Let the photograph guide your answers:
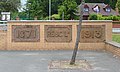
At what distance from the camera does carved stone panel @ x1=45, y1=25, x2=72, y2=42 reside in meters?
18.4

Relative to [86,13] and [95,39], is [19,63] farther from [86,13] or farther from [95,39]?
[86,13]

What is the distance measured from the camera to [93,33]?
18.5m

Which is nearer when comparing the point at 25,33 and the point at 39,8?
the point at 25,33

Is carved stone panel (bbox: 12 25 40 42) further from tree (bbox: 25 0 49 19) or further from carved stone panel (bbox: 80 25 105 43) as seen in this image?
tree (bbox: 25 0 49 19)

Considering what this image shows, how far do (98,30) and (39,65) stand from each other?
740 centimetres

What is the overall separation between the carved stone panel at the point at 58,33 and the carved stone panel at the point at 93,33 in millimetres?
785

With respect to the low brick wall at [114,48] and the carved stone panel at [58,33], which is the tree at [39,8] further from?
the low brick wall at [114,48]

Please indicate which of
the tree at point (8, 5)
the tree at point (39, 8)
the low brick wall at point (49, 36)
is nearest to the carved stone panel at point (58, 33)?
the low brick wall at point (49, 36)

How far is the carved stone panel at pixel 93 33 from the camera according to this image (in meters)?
18.4

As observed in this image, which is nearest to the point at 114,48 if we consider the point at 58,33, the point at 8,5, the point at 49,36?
the point at 58,33

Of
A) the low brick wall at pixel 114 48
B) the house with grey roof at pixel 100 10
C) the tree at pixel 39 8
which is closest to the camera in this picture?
the low brick wall at pixel 114 48

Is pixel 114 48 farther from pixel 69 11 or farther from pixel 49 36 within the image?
pixel 69 11

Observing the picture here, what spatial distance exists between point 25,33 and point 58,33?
185 cm

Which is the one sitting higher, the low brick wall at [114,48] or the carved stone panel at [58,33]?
the carved stone panel at [58,33]
